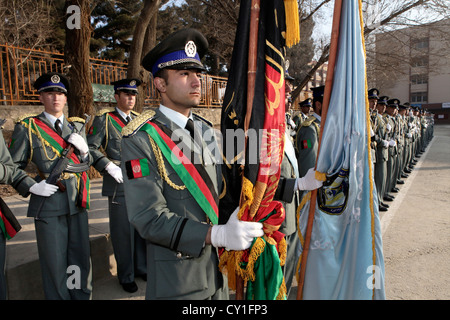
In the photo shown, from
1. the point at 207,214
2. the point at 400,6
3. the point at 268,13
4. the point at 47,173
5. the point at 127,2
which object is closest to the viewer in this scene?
the point at 268,13

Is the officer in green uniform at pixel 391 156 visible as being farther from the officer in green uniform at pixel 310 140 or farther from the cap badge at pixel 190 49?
the cap badge at pixel 190 49

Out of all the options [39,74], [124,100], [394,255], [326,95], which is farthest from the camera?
[39,74]

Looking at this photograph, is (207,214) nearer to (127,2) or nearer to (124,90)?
(124,90)

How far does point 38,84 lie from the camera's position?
305cm

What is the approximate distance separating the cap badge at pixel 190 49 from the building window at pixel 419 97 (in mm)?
57030

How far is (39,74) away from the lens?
934cm

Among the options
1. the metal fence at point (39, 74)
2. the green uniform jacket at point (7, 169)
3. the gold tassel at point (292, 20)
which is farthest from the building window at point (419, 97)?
the green uniform jacket at point (7, 169)

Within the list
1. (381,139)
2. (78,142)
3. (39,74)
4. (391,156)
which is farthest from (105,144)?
(39,74)

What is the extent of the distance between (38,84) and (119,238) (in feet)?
5.78

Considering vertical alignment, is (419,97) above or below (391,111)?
above

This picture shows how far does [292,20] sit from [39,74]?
9687 mm

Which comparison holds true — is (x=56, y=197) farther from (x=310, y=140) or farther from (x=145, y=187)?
(x=310, y=140)

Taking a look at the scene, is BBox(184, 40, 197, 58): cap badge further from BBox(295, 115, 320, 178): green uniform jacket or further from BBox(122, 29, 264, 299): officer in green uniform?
BBox(295, 115, 320, 178): green uniform jacket
